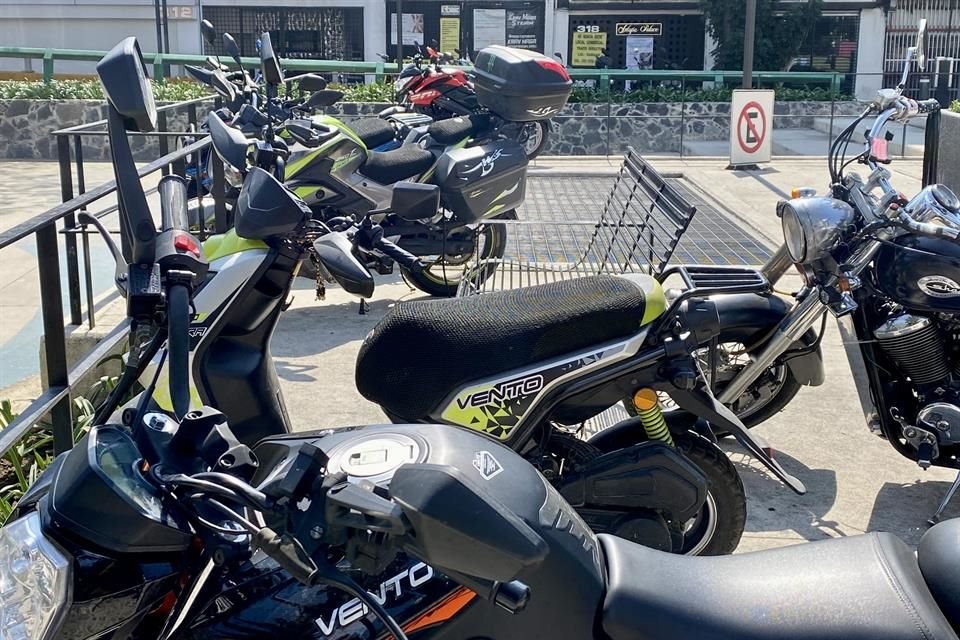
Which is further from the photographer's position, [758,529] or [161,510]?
[758,529]

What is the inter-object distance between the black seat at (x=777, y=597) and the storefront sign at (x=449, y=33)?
2315cm

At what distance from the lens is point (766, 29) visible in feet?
74.9

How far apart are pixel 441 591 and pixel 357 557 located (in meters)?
0.31

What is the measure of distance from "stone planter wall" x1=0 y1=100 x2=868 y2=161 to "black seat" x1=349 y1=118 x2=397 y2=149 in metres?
6.55

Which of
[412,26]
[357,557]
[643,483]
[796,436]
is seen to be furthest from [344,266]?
[412,26]

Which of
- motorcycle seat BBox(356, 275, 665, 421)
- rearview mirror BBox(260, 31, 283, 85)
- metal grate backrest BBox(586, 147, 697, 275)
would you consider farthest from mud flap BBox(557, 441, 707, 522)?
rearview mirror BBox(260, 31, 283, 85)

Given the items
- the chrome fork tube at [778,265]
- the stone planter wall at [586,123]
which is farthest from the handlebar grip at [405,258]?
the stone planter wall at [586,123]

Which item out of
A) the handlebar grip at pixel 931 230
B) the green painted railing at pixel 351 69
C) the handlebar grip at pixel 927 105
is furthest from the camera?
the green painted railing at pixel 351 69

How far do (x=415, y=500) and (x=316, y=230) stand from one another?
1994 millimetres

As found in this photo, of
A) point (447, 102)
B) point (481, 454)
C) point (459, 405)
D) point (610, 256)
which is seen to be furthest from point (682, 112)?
point (481, 454)

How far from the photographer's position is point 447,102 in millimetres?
9055

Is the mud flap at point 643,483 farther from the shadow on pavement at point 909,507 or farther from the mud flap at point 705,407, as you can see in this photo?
the shadow on pavement at point 909,507

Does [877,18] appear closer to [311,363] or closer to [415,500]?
[311,363]

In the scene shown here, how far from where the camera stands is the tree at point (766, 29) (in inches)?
886
